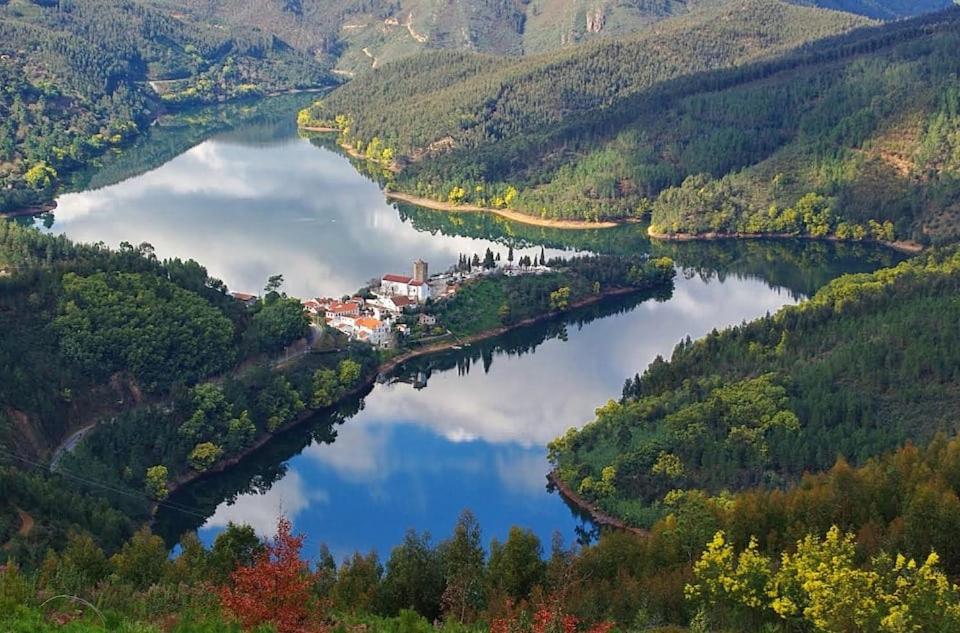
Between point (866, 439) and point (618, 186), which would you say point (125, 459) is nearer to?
point (866, 439)

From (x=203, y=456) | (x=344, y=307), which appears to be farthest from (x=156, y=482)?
(x=344, y=307)

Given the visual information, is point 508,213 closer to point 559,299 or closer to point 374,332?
point 559,299

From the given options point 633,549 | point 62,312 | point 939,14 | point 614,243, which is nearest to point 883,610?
point 633,549

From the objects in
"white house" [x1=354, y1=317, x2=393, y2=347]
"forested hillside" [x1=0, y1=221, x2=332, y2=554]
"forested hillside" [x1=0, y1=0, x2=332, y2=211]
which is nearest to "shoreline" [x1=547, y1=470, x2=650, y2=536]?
"forested hillside" [x1=0, y1=221, x2=332, y2=554]

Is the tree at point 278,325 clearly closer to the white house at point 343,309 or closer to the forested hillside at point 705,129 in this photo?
the white house at point 343,309

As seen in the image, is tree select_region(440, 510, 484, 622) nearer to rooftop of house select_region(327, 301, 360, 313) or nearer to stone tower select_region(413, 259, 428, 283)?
rooftop of house select_region(327, 301, 360, 313)

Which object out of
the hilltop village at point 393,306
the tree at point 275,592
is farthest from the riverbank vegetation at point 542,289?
the tree at point 275,592
